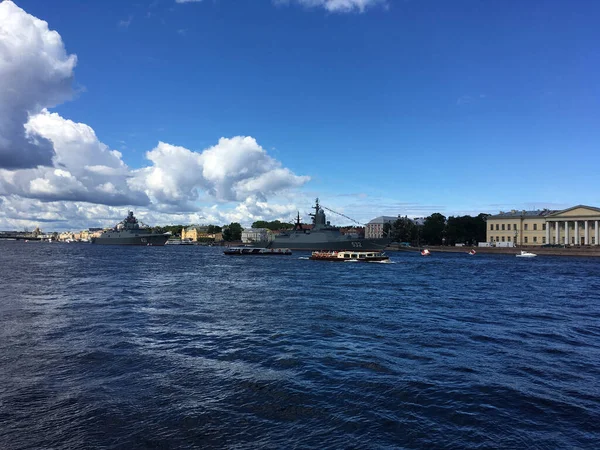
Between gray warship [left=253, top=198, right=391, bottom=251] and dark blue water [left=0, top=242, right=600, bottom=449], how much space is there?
74.5m

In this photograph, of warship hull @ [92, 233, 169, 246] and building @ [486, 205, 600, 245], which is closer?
building @ [486, 205, 600, 245]

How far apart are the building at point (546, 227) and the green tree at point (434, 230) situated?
1566 cm

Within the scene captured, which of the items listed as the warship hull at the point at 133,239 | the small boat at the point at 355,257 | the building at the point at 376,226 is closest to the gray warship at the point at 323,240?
the small boat at the point at 355,257

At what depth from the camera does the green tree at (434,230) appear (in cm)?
13738

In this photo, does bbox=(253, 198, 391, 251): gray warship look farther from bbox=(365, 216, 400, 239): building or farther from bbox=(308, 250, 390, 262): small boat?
bbox=(365, 216, 400, 239): building

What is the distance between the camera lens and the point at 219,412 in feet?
28.9

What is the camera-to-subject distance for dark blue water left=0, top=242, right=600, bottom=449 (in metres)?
7.98

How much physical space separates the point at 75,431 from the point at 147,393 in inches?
80.3

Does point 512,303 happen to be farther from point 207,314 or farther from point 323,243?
point 323,243

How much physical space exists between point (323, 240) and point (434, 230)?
53.1 m

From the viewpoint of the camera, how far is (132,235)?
518ft

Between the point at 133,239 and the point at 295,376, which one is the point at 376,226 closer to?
the point at 133,239

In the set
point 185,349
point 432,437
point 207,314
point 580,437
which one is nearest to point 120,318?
point 207,314

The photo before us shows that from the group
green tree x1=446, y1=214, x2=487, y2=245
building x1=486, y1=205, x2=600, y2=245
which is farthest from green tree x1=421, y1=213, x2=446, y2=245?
building x1=486, y1=205, x2=600, y2=245
